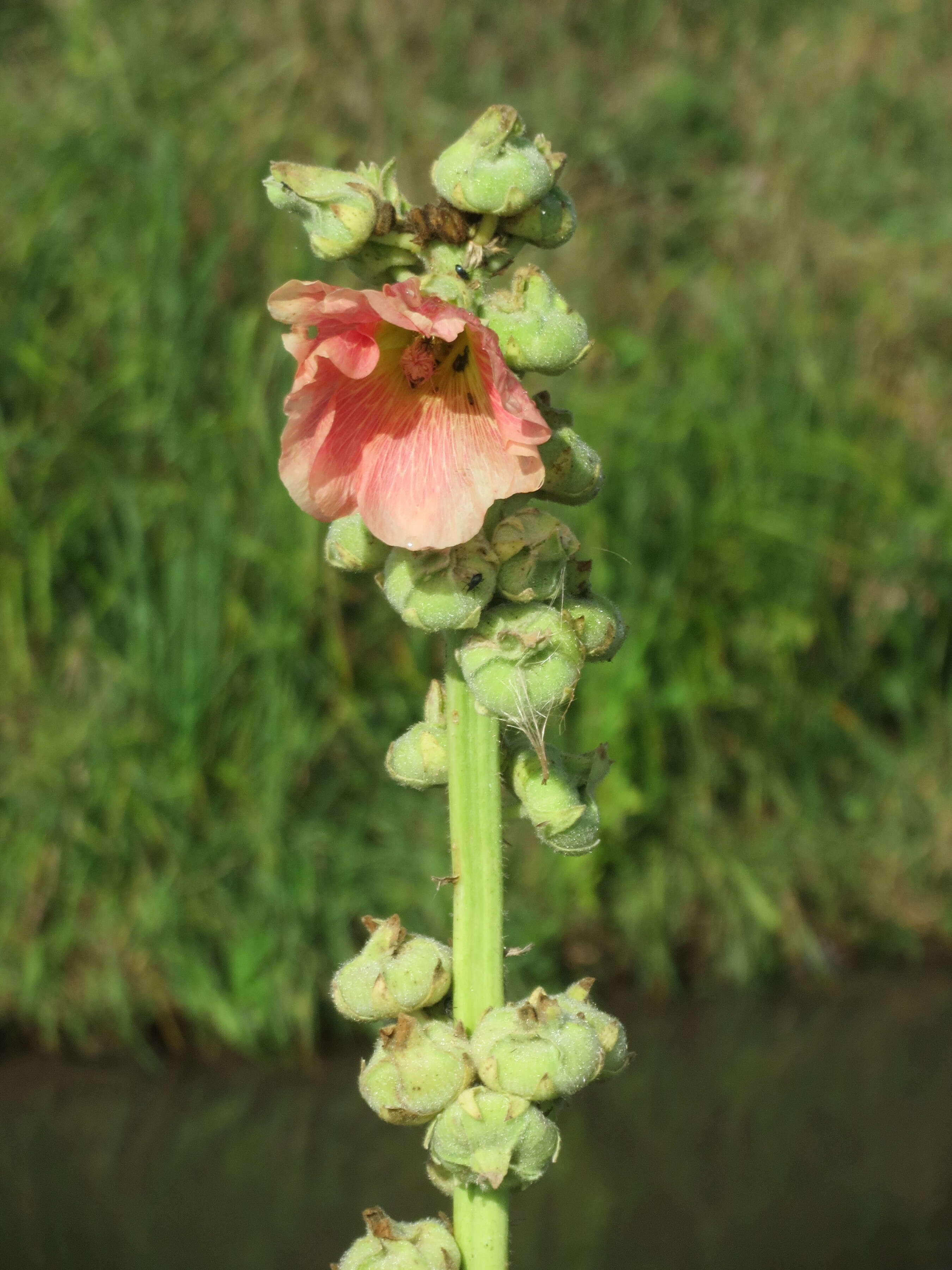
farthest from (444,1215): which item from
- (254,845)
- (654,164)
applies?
(654,164)

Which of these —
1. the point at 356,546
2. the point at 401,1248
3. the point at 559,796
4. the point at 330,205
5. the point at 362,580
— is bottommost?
the point at 401,1248

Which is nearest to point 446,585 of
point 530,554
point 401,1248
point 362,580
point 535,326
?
point 530,554

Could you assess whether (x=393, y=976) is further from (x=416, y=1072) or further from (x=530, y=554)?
(x=530, y=554)

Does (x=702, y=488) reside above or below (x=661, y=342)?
below

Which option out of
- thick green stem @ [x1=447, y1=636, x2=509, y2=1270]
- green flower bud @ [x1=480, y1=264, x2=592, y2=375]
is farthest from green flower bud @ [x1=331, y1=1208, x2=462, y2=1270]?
green flower bud @ [x1=480, y1=264, x2=592, y2=375]

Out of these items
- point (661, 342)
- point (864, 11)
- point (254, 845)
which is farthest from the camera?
point (864, 11)

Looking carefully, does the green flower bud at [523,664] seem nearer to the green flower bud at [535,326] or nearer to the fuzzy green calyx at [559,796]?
the fuzzy green calyx at [559,796]

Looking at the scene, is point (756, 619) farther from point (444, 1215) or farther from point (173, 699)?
point (444, 1215)
